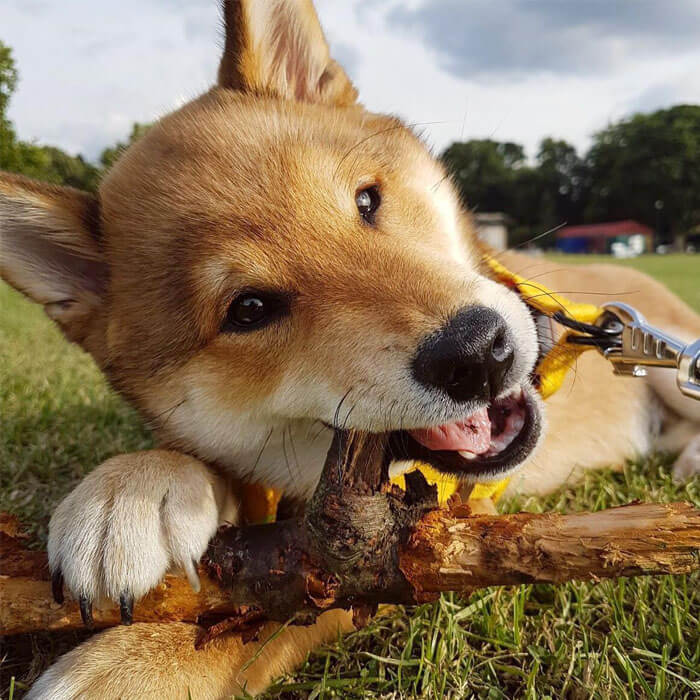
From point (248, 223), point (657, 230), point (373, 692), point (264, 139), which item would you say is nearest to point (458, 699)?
point (373, 692)

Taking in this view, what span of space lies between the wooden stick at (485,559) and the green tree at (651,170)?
68.6m

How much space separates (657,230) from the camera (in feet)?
208

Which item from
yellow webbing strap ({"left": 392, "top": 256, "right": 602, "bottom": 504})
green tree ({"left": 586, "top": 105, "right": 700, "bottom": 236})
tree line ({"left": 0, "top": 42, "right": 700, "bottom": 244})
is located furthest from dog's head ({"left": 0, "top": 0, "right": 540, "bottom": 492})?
green tree ({"left": 586, "top": 105, "right": 700, "bottom": 236})

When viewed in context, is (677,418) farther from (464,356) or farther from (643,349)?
(464,356)

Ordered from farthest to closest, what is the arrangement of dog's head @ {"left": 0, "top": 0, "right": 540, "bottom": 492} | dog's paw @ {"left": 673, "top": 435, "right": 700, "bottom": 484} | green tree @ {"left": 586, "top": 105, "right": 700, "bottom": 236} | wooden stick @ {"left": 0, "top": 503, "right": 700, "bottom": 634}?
1. green tree @ {"left": 586, "top": 105, "right": 700, "bottom": 236}
2. dog's paw @ {"left": 673, "top": 435, "right": 700, "bottom": 484}
3. dog's head @ {"left": 0, "top": 0, "right": 540, "bottom": 492}
4. wooden stick @ {"left": 0, "top": 503, "right": 700, "bottom": 634}

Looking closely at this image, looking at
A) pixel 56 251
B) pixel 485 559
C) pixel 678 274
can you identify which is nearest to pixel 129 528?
pixel 485 559

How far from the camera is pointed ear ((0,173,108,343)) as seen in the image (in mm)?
2148

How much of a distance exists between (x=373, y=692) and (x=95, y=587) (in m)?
0.73

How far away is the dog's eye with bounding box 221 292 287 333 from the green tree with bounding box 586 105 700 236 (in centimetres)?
6850

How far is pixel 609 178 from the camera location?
66125mm

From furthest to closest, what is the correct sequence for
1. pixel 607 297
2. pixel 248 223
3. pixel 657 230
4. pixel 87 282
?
pixel 657 230
pixel 607 297
pixel 87 282
pixel 248 223

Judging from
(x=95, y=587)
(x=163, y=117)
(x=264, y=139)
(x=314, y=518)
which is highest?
(x=163, y=117)

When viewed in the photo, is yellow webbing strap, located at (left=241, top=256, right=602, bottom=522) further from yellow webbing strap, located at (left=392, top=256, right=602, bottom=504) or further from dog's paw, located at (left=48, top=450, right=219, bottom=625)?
dog's paw, located at (left=48, top=450, right=219, bottom=625)

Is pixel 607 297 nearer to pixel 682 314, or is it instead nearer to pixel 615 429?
pixel 682 314
